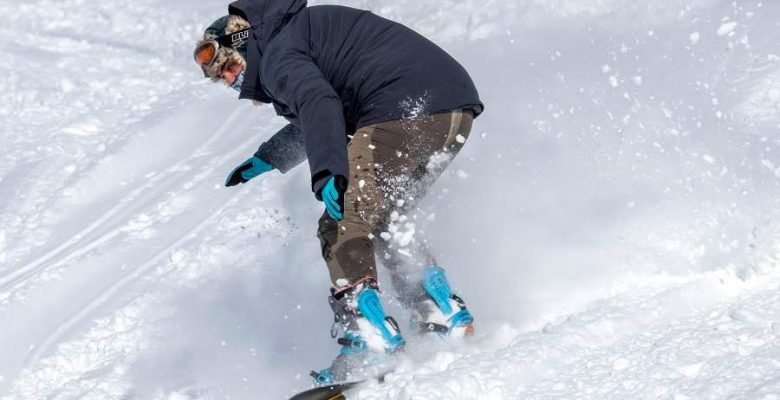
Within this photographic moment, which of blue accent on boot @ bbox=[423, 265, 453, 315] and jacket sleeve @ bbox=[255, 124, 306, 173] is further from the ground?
jacket sleeve @ bbox=[255, 124, 306, 173]

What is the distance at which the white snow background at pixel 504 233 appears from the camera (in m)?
3.55

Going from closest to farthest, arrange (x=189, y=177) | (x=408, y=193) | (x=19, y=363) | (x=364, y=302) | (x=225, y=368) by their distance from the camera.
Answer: (x=364, y=302) < (x=408, y=193) < (x=225, y=368) < (x=19, y=363) < (x=189, y=177)

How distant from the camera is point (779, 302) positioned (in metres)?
3.50

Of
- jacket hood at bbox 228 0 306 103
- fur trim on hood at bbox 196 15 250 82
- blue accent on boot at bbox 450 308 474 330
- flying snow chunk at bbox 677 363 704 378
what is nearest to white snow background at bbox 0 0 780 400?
flying snow chunk at bbox 677 363 704 378

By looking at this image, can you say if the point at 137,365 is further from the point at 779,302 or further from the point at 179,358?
the point at 779,302

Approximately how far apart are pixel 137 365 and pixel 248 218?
142 cm

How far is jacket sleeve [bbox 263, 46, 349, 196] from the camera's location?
11.2 feet

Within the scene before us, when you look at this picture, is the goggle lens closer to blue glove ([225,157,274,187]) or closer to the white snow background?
blue glove ([225,157,274,187])

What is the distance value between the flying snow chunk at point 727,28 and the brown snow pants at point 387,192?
2351 millimetres

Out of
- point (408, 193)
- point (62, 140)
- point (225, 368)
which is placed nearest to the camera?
point (408, 193)

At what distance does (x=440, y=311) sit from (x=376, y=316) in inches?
15.7

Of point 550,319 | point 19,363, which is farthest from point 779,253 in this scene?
point 19,363

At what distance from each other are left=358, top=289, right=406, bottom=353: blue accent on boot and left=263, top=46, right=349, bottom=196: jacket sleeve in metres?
0.49

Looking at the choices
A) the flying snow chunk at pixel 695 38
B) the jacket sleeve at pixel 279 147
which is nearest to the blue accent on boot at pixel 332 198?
the jacket sleeve at pixel 279 147
